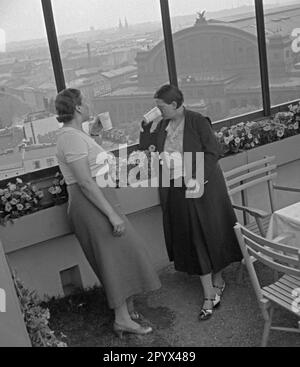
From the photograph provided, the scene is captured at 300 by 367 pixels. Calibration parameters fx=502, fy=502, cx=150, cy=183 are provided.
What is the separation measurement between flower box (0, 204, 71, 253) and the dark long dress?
0.65m

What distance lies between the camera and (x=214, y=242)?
10.1 ft

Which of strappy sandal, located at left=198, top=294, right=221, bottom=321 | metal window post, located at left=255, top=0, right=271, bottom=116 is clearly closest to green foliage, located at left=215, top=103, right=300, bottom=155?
metal window post, located at left=255, top=0, right=271, bottom=116

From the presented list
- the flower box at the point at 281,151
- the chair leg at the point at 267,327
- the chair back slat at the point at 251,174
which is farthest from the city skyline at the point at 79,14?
the chair leg at the point at 267,327

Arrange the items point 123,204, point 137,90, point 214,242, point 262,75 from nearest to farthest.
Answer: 1. point 214,242
2. point 123,204
3. point 137,90
4. point 262,75

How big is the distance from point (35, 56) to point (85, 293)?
62.4 inches

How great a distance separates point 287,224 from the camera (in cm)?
268

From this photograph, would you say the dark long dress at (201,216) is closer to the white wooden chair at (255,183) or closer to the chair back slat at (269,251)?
the white wooden chair at (255,183)

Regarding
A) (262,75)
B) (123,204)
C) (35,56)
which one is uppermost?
(35,56)

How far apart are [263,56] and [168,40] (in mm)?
870

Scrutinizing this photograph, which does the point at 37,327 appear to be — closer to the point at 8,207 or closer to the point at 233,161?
the point at 8,207

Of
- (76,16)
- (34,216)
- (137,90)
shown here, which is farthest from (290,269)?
(76,16)

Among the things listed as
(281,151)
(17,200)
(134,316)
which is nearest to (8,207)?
(17,200)

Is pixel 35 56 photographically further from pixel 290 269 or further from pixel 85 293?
pixel 290 269

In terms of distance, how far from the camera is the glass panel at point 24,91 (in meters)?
3.07
